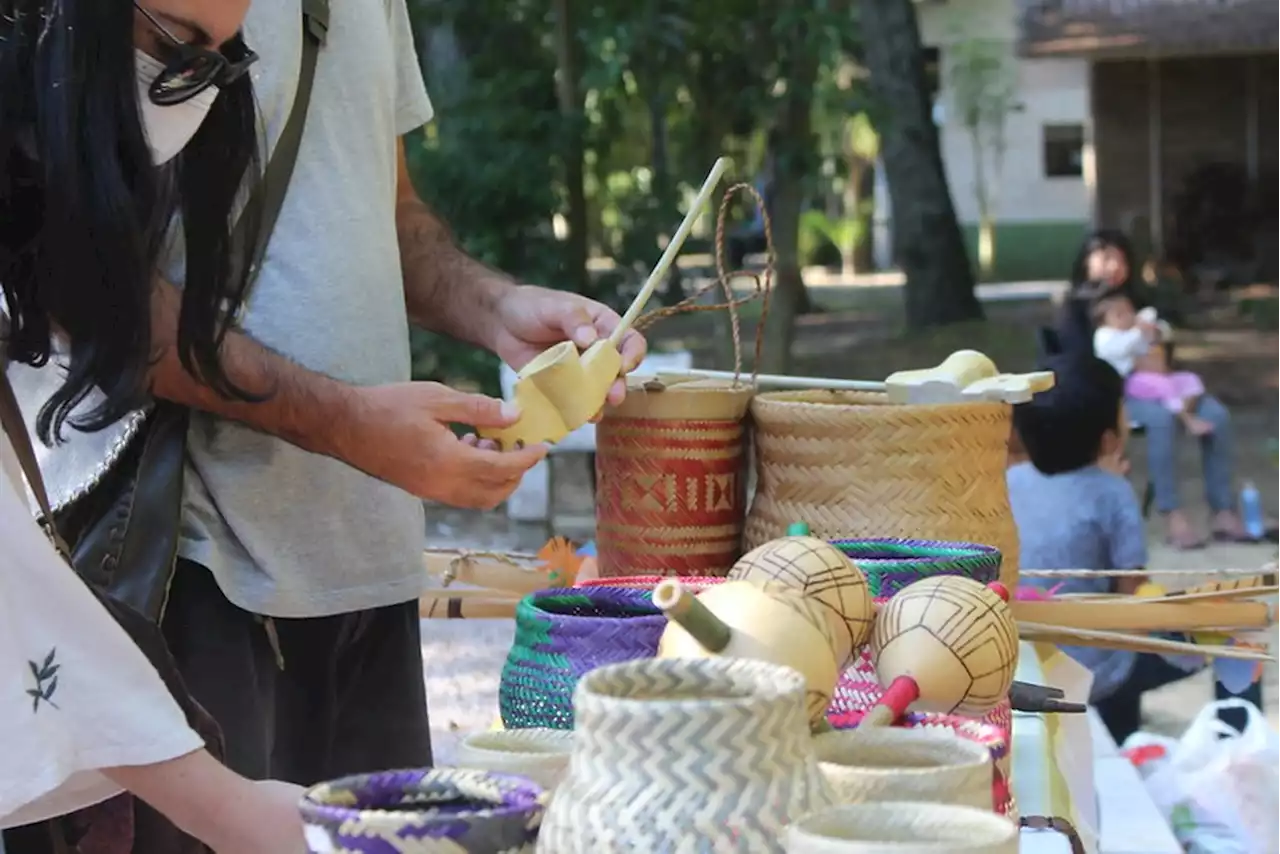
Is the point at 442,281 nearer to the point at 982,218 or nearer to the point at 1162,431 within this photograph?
the point at 1162,431

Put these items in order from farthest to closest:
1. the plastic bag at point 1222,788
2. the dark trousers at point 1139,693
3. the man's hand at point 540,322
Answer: the dark trousers at point 1139,693
the plastic bag at point 1222,788
the man's hand at point 540,322

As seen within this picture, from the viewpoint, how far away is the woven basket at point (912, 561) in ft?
5.24

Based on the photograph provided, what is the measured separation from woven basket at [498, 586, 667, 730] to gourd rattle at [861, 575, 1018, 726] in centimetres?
18

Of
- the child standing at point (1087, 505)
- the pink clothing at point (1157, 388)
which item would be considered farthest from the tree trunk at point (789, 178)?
the child standing at point (1087, 505)

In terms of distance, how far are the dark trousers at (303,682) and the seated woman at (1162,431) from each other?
532 centimetres

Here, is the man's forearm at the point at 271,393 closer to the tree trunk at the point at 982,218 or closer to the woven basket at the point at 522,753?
the woven basket at the point at 522,753

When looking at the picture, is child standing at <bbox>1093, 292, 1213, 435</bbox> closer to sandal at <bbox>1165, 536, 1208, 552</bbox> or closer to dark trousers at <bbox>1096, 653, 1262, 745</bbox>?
sandal at <bbox>1165, 536, 1208, 552</bbox>

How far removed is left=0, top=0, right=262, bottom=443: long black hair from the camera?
4.12 ft

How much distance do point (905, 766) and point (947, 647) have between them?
241 mm

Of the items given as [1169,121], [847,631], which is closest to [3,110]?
[847,631]

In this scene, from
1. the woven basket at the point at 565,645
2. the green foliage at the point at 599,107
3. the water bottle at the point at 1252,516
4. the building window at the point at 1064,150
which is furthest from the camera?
the building window at the point at 1064,150

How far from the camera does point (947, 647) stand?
1.34 meters

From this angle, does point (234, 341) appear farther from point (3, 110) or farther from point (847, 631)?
point (847, 631)

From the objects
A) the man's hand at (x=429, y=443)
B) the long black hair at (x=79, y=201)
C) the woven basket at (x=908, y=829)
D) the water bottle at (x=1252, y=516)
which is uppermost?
the long black hair at (x=79, y=201)
